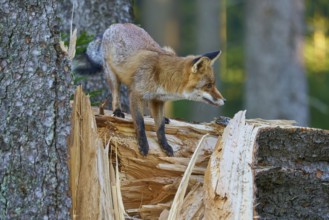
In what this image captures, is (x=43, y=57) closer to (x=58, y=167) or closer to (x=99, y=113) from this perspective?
(x=58, y=167)

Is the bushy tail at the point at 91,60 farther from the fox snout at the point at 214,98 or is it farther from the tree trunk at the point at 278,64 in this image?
the tree trunk at the point at 278,64

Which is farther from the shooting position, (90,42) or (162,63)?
(90,42)

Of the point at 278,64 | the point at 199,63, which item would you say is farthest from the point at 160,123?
the point at 278,64

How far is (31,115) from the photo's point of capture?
5504 millimetres

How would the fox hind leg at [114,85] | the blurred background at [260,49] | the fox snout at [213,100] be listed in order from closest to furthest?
the fox snout at [213,100] → the fox hind leg at [114,85] → the blurred background at [260,49]

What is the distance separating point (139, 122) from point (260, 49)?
11790 mm

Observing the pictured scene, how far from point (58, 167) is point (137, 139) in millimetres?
1369

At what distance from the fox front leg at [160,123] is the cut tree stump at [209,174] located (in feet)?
0.33

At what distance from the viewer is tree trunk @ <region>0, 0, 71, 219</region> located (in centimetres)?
546

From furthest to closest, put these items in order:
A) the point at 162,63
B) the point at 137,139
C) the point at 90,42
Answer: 1. the point at 90,42
2. the point at 162,63
3. the point at 137,139

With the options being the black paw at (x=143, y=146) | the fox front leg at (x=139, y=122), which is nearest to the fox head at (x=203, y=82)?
the fox front leg at (x=139, y=122)

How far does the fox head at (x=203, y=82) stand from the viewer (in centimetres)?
750

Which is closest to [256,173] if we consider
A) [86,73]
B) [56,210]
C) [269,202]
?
[269,202]

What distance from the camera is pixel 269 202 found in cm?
614
